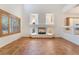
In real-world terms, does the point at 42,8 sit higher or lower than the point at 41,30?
higher

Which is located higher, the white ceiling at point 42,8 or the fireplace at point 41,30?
the white ceiling at point 42,8

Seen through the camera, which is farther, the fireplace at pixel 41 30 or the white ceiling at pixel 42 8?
the fireplace at pixel 41 30

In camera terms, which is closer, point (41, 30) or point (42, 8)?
point (42, 8)

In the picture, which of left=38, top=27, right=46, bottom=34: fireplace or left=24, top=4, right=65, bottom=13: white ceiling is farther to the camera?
left=38, top=27, right=46, bottom=34: fireplace

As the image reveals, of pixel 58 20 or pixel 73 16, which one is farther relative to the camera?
pixel 58 20

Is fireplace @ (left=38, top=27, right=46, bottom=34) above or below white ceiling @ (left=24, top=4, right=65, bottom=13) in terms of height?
below
